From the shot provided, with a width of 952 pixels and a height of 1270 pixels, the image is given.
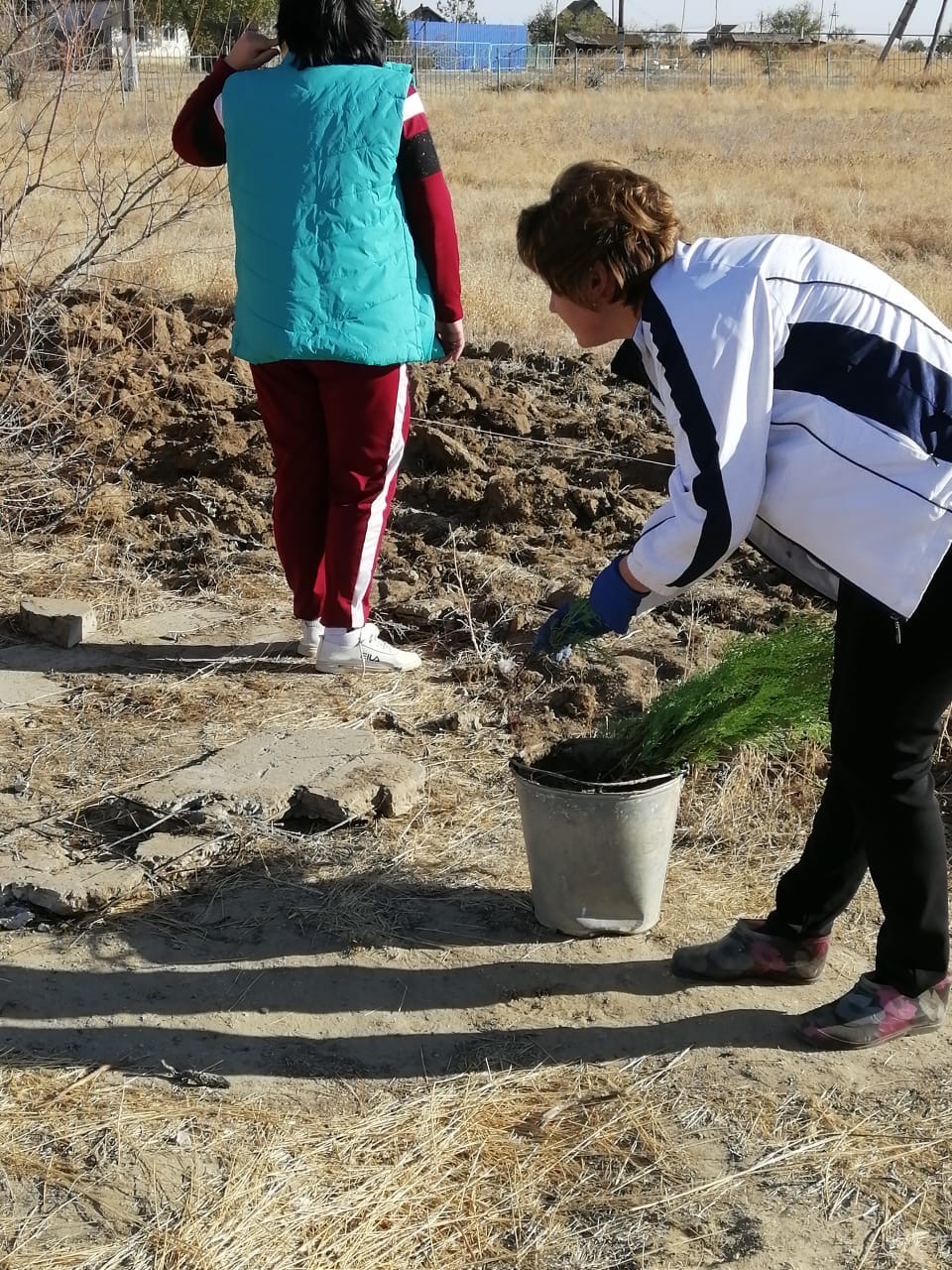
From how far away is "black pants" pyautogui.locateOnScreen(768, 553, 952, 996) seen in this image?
8.21ft

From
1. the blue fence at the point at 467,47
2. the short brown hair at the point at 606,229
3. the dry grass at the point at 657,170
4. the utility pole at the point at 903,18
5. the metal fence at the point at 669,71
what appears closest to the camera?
the short brown hair at the point at 606,229

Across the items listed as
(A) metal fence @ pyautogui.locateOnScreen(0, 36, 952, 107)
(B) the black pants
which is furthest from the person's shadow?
(A) metal fence @ pyautogui.locateOnScreen(0, 36, 952, 107)

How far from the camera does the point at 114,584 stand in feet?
18.1

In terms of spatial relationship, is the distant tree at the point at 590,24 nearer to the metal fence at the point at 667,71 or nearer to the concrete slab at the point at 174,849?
the metal fence at the point at 667,71

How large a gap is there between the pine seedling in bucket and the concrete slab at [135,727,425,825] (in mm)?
750

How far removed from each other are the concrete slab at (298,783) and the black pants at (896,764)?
1.41 metres

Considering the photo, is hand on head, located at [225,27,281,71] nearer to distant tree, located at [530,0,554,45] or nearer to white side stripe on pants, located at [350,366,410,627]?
white side stripe on pants, located at [350,366,410,627]

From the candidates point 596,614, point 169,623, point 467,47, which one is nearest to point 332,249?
point 169,623

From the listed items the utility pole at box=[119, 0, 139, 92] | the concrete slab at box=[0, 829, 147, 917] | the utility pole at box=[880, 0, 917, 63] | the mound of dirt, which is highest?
the utility pole at box=[880, 0, 917, 63]

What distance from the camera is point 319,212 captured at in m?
4.04

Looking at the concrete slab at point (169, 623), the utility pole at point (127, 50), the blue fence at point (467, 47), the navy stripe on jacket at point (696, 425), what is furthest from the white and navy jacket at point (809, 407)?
the blue fence at point (467, 47)

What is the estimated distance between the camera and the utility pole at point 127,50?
725 cm

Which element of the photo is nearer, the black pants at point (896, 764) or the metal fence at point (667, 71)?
the black pants at point (896, 764)

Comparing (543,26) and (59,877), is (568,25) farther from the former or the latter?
(59,877)
